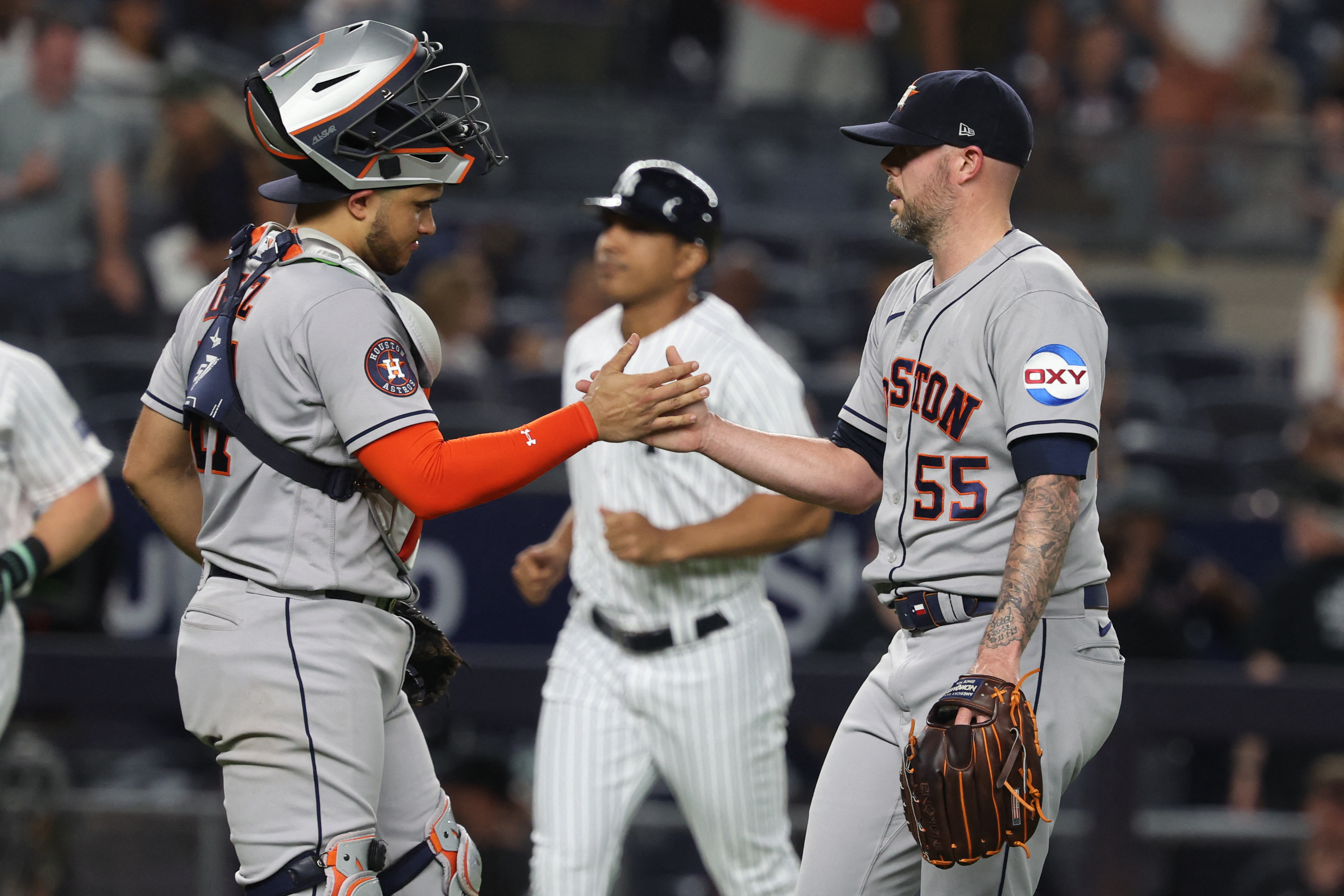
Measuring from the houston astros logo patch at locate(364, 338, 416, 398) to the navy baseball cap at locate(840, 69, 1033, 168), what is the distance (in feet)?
3.30

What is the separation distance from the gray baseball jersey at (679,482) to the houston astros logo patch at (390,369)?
4.54ft

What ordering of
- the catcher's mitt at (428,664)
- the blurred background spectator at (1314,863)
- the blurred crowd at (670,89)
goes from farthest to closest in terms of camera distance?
the blurred crowd at (670,89) < the blurred background spectator at (1314,863) < the catcher's mitt at (428,664)

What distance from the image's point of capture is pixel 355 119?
3164mm

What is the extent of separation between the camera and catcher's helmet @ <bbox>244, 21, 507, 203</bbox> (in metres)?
3.16

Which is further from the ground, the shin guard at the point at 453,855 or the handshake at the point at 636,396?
the handshake at the point at 636,396

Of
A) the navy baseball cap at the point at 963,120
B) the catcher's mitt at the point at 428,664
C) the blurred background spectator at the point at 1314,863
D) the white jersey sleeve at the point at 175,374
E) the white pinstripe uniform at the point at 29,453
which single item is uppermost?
the navy baseball cap at the point at 963,120

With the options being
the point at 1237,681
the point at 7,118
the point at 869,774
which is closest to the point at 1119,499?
the point at 1237,681

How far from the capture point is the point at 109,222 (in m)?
8.82

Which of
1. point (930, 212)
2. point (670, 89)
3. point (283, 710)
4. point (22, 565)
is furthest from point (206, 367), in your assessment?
point (670, 89)

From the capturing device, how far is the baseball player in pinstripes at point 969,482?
3.09 metres

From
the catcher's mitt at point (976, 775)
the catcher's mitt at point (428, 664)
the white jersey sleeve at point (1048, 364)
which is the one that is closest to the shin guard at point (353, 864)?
the catcher's mitt at point (428, 664)

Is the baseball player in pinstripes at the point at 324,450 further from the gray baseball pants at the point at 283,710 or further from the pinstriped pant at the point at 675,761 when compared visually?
the pinstriped pant at the point at 675,761

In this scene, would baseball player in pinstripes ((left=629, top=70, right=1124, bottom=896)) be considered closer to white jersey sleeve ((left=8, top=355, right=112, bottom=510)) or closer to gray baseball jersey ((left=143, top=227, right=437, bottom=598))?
gray baseball jersey ((left=143, top=227, right=437, bottom=598))

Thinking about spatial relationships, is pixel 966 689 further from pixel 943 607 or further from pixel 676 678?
pixel 676 678
